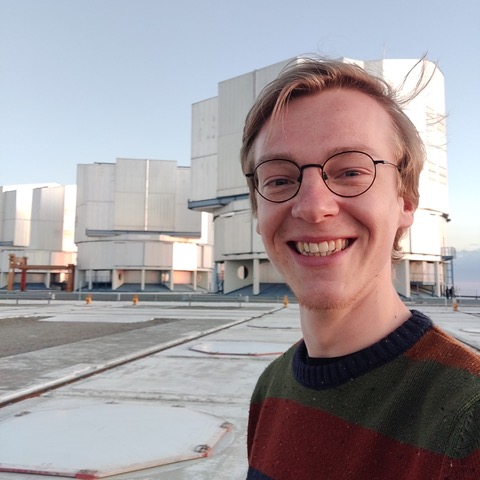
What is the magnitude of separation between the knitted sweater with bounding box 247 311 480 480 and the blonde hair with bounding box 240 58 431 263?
47cm

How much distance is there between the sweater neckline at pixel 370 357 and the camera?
107cm

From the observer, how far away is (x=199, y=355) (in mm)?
6879

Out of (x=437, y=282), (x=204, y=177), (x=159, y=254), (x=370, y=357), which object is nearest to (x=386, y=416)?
(x=370, y=357)

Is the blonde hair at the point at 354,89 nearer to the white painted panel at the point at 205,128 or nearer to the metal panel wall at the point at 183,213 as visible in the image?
the white painted panel at the point at 205,128

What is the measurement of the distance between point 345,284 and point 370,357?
Result: 20cm

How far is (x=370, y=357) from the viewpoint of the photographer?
1106 millimetres

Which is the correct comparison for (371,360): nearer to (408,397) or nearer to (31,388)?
(408,397)

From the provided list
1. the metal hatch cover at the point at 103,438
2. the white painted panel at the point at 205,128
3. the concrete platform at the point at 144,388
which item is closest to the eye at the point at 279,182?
the concrete platform at the point at 144,388

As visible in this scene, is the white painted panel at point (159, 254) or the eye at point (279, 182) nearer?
the eye at point (279, 182)

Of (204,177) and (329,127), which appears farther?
(204,177)

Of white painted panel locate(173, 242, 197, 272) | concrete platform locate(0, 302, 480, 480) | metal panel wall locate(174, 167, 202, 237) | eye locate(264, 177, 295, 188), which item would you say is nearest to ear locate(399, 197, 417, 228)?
eye locate(264, 177, 295, 188)

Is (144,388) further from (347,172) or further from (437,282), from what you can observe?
(437,282)

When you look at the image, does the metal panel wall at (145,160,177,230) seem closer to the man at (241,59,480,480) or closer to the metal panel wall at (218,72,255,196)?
the metal panel wall at (218,72,255,196)

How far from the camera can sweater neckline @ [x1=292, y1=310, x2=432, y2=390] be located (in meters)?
1.07
